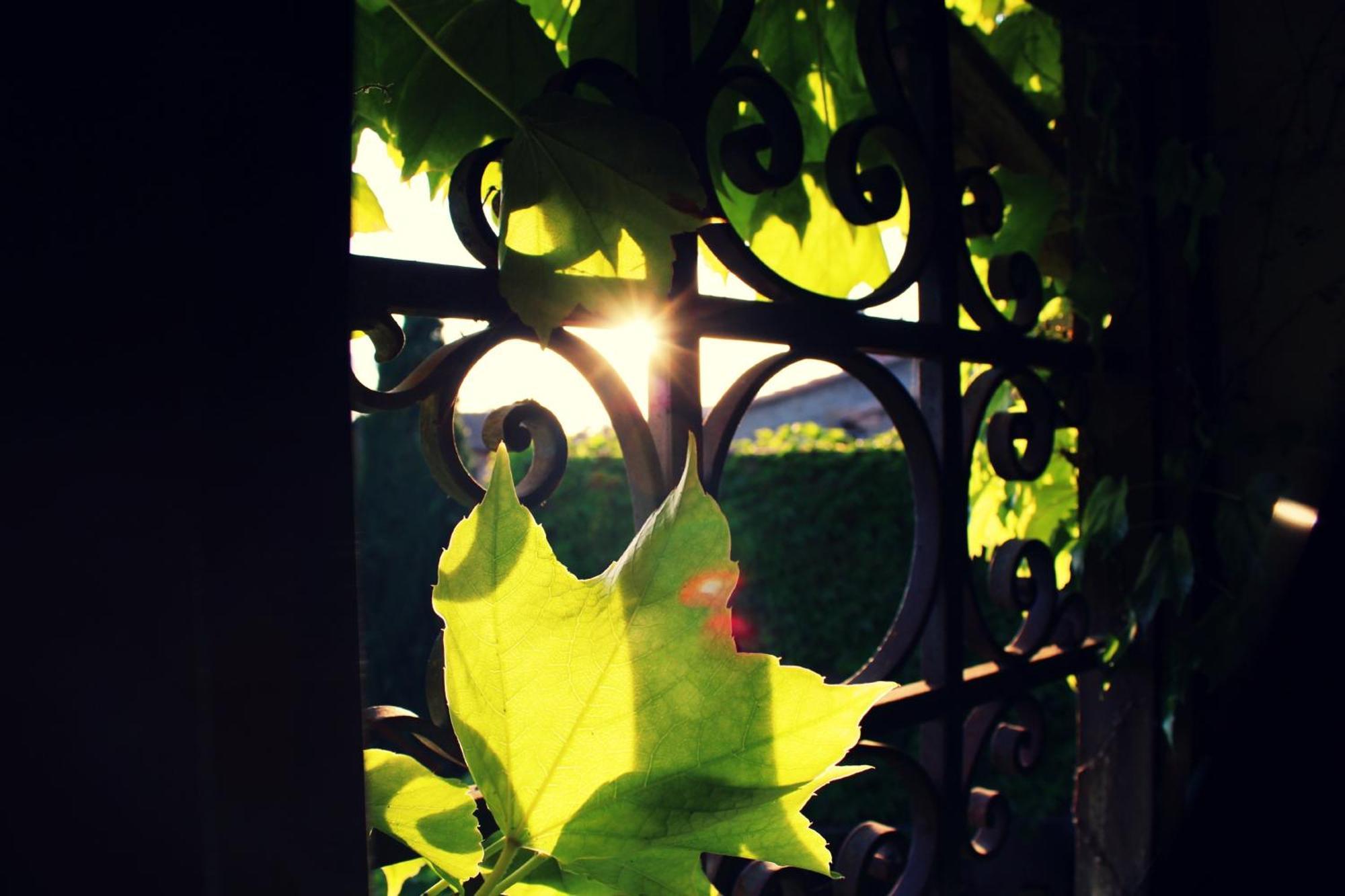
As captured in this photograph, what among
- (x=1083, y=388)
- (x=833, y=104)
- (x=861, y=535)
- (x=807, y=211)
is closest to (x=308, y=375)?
(x=807, y=211)

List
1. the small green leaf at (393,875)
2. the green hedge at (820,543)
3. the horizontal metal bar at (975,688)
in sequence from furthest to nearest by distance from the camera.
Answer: the green hedge at (820,543) < the horizontal metal bar at (975,688) < the small green leaf at (393,875)

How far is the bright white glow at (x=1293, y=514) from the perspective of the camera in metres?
1.21

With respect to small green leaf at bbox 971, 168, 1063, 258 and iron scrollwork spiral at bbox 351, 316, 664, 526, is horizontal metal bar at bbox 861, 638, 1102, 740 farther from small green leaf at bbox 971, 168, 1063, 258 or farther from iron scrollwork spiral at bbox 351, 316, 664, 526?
small green leaf at bbox 971, 168, 1063, 258

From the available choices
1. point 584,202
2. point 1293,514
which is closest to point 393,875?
point 584,202

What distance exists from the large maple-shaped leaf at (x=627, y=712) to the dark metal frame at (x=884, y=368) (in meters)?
0.22

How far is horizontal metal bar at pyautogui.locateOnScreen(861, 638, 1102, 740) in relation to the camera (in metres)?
0.94

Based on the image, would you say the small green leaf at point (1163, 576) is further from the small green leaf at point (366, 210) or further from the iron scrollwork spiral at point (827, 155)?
the small green leaf at point (366, 210)

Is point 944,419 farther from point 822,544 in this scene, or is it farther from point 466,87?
point 822,544

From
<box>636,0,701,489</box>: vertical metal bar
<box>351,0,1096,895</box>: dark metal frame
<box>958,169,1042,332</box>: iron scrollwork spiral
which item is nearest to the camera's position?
<box>351,0,1096,895</box>: dark metal frame

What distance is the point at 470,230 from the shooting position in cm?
63

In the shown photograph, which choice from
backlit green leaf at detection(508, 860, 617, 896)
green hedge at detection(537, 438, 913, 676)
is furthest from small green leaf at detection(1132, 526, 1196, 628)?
green hedge at detection(537, 438, 913, 676)

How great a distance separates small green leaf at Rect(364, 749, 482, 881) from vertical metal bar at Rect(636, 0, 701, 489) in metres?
0.35

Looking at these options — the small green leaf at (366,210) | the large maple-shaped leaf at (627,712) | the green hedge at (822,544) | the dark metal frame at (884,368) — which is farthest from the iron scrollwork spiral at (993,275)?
the green hedge at (822,544)

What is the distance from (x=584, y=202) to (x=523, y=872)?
14.7 inches
